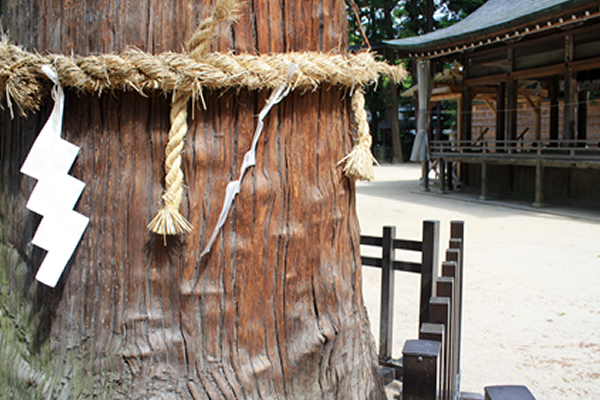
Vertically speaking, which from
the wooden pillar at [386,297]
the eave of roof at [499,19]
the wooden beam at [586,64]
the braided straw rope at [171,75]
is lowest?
the wooden pillar at [386,297]

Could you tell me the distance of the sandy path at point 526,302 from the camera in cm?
324

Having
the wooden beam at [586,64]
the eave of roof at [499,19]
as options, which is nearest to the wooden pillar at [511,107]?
the eave of roof at [499,19]

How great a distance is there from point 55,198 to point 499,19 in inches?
514

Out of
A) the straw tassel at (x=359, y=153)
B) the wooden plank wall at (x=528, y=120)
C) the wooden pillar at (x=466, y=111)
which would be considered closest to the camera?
the straw tassel at (x=359, y=153)

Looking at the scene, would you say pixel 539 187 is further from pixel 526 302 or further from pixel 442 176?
pixel 526 302

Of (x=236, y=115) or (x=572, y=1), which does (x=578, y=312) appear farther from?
(x=572, y=1)

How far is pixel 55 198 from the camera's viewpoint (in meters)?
1.21

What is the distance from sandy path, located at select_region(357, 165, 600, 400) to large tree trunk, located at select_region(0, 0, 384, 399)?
7.24 ft

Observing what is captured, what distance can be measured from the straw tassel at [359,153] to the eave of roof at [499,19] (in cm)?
938

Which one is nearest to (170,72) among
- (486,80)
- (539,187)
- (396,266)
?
(396,266)

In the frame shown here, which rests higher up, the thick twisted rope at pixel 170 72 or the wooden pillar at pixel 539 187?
the thick twisted rope at pixel 170 72

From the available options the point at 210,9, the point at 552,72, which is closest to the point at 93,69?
the point at 210,9

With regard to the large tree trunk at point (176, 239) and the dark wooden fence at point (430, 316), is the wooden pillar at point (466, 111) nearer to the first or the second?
the dark wooden fence at point (430, 316)

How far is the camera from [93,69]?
1149 mm
